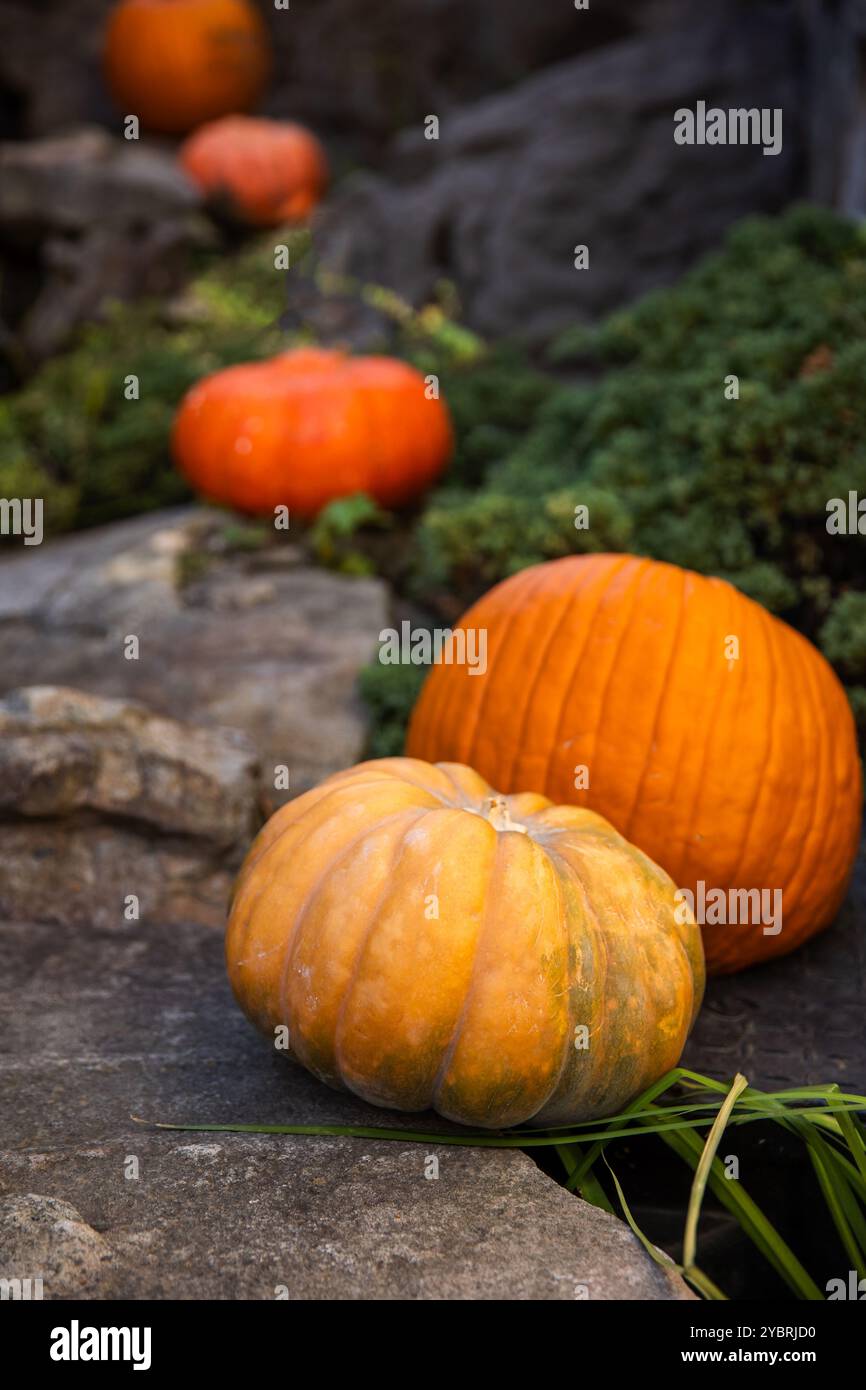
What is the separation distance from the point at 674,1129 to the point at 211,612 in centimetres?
291

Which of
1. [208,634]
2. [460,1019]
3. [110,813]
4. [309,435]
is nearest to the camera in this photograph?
[460,1019]

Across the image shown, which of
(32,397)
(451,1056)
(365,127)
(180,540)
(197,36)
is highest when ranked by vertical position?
(197,36)

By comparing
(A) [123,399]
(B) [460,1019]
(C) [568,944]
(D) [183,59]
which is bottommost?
(B) [460,1019]

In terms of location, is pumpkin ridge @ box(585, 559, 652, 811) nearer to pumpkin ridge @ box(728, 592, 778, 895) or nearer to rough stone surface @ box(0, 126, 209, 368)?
pumpkin ridge @ box(728, 592, 778, 895)

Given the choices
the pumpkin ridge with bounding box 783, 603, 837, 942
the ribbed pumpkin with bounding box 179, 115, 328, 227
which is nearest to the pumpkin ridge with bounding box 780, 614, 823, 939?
the pumpkin ridge with bounding box 783, 603, 837, 942

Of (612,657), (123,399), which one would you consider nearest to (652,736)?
(612,657)

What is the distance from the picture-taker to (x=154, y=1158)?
79.0 inches

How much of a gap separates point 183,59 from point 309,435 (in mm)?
5536

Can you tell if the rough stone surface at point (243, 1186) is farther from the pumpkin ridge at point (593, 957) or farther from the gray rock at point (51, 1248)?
the pumpkin ridge at point (593, 957)

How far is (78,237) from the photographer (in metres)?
7.93

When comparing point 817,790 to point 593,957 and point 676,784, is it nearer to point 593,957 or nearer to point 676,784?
point 676,784

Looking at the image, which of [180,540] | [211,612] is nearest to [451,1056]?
[211,612]

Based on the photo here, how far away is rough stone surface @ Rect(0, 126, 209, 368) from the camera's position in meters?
7.80

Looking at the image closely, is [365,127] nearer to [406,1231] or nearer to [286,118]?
[286,118]
